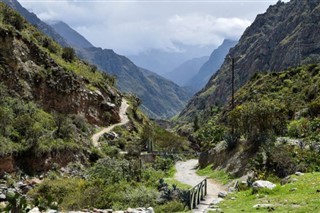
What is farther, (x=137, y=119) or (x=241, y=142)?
(x=137, y=119)

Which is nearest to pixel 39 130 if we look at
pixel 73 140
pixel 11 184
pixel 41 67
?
pixel 73 140

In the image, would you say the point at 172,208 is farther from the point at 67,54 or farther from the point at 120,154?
the point at 67,54

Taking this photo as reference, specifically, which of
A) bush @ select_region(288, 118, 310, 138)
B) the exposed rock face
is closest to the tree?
bush @ select_region(288, 118, 310, 138)

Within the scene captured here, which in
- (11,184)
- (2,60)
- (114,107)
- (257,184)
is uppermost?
(2,60)

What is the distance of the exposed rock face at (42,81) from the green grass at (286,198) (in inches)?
1859

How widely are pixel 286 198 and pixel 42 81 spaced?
55204 millimetres

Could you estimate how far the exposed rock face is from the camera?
193 ft

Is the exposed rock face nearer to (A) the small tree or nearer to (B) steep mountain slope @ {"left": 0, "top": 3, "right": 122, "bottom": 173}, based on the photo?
(B) steep mountain slope @ {"left": 0, "top": 3, "right": 122, "bottom": 173}

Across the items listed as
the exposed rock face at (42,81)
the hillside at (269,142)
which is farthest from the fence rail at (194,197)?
the exposed rock face at (42,81)

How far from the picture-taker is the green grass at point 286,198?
15.3 metres

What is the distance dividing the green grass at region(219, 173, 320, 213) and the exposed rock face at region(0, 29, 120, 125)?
4722 cm

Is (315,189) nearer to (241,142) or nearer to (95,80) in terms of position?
(241,142)

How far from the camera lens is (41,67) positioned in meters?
66.8

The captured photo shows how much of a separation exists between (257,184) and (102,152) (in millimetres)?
41269
